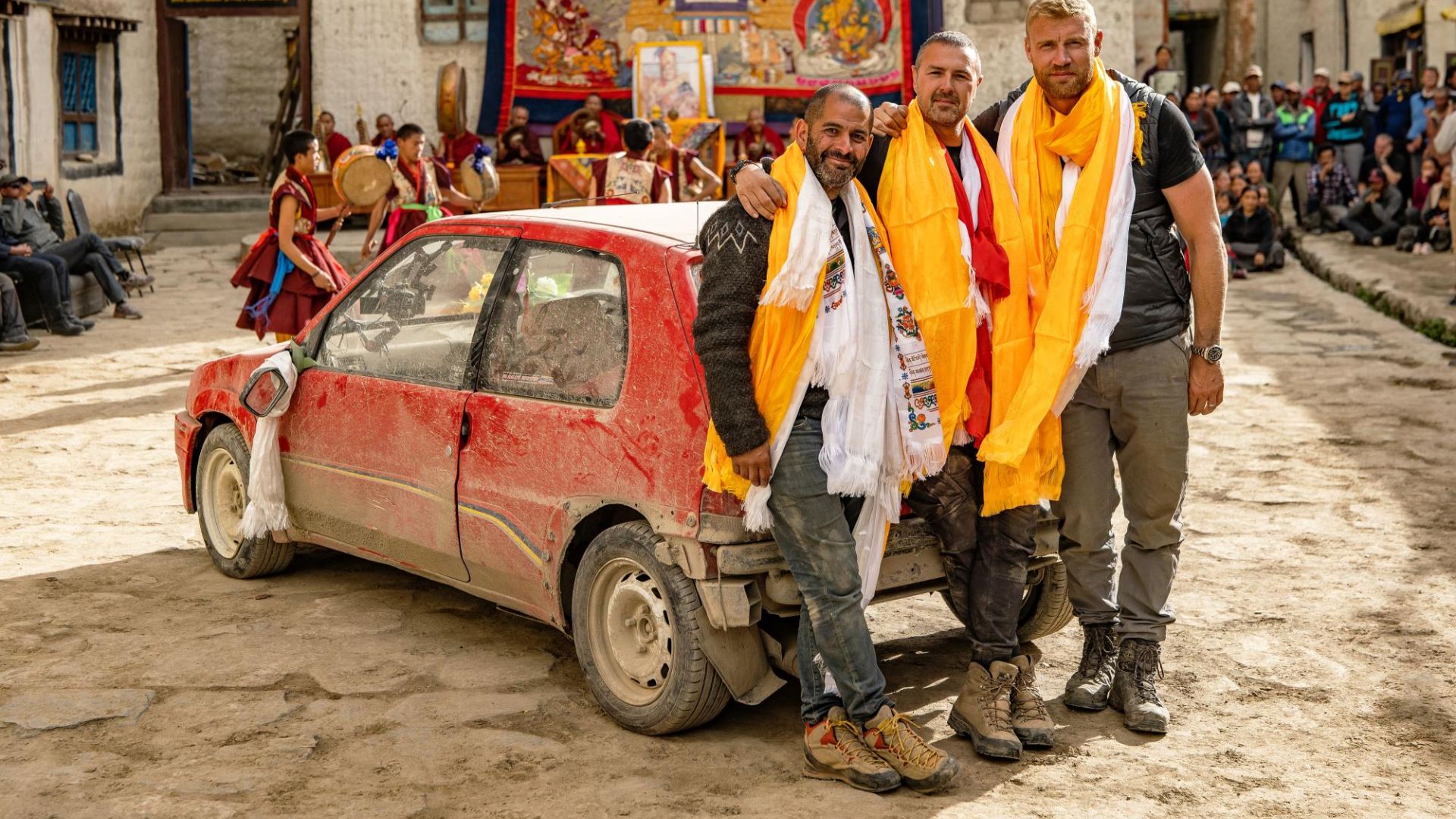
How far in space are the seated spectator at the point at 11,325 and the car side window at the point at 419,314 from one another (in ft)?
26.7

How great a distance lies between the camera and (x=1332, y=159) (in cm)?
1927

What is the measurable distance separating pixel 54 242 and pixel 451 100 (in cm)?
651

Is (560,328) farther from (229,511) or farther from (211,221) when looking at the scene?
(211,221)

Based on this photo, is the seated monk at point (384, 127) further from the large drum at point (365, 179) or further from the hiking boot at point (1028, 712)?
the hiking boot at point (1028, 712)

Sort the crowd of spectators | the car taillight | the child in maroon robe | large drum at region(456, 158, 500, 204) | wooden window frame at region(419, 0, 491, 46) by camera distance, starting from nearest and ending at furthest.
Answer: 1. the car taillight
2. the child in maroon robe
3. large drum at region(456, 158, 500, 204)
4. the crowd of spectators
5. wooden window frame at region(419, 0, 491, 46)

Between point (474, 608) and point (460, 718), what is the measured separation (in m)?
1.10

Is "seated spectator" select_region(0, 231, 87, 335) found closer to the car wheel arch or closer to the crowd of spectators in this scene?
the car wheel arch

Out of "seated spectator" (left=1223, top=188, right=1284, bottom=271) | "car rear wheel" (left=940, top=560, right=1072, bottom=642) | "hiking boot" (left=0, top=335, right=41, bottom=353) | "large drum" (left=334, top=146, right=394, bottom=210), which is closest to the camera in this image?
"car rear wheel" (left=940, top=560, right=1072, bottom=642)

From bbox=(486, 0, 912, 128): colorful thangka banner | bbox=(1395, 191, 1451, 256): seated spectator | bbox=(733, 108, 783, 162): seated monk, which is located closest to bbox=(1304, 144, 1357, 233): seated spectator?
bbox=(1395, 191, 1451, 256): seated spectator

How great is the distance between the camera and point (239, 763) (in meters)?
4.07

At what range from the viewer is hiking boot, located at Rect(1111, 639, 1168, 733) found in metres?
4.22

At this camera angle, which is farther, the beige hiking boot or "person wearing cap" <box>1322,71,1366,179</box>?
"person wearing cap" <box>1322,71,1366,179</box>

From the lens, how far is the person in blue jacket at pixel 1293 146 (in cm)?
1991

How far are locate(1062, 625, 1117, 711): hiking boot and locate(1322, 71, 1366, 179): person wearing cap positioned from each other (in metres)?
16.8
